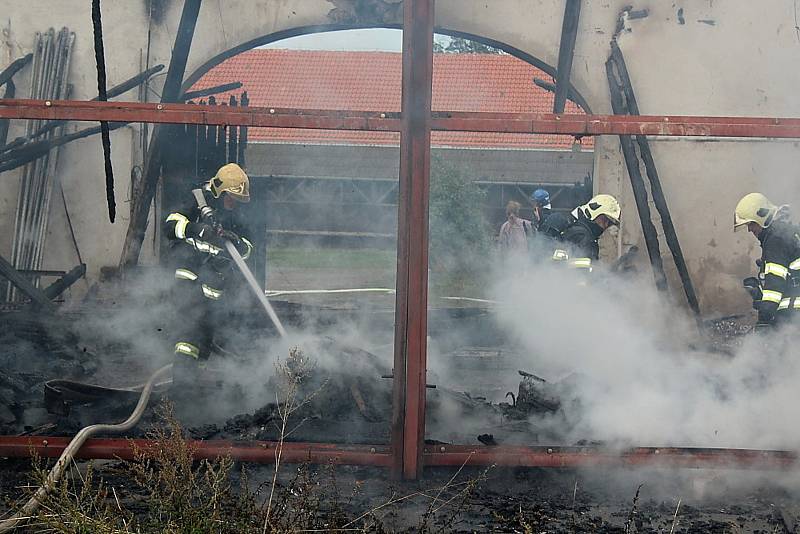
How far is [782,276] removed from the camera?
634 cm

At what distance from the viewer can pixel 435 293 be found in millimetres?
14219

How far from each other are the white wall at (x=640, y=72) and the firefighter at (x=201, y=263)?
162 inches

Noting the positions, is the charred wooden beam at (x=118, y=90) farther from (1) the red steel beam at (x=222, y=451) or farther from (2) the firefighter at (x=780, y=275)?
(2) the firefighter at (x=780, y=275)

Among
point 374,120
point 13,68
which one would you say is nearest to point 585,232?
point 374,120

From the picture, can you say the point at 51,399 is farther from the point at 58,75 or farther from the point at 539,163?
the point at 539,163

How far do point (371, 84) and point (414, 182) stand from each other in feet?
57.5

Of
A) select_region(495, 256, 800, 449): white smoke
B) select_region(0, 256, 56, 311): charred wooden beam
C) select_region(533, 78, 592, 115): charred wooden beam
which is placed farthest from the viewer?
select_region(533, 78, 592, 115): charred wooden beam

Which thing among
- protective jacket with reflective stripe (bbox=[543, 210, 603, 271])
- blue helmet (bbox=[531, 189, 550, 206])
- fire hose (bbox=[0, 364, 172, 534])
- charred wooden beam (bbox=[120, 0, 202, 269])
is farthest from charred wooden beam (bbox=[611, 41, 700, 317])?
fire hose (bbox=[0, 364, 172, 534])

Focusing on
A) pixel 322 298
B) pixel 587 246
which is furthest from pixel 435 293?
pixel 587 246

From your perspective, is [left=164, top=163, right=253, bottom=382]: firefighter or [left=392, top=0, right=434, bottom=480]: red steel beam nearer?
[left=392, top=0, right=434, bottom=480]: red steel beam

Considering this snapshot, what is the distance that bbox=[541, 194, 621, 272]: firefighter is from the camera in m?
7.38

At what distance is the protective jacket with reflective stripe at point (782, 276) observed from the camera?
634 centimetres

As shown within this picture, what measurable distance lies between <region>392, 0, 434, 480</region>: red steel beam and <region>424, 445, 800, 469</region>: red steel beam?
7.9 inches

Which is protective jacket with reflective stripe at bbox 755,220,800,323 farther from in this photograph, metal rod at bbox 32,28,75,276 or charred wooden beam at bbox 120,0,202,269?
metal rod at bbox 32,28,75,276
